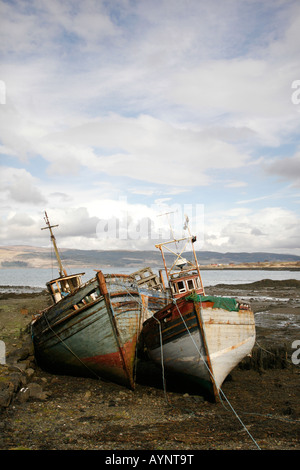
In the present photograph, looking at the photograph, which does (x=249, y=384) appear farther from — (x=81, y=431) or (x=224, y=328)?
(x=81, y=431)

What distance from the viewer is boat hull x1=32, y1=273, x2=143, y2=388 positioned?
45.3 ft

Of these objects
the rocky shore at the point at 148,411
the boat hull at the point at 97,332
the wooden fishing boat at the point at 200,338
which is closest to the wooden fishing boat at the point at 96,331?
the boat hull at the point at 97,332

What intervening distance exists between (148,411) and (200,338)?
3.22m

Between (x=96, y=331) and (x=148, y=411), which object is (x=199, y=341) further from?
(x=96, y=331)

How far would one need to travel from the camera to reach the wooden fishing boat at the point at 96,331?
13828 mm

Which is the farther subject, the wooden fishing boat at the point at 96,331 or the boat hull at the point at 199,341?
the wooden fishing boat at the point at 96,331

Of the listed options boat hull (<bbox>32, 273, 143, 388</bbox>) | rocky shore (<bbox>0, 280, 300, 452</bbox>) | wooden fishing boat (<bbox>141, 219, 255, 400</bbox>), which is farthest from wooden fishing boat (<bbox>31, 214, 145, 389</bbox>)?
wooden fishing boat (<bbox>141, 219, 255, 400</bbox>)

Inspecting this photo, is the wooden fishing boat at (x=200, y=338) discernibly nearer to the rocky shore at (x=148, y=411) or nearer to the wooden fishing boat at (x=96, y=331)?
the rocky shore at (x=148, y=411)

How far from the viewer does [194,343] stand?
40.6ft

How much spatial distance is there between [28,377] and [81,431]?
18.4 feet

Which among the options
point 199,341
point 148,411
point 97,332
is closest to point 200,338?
point 199,341

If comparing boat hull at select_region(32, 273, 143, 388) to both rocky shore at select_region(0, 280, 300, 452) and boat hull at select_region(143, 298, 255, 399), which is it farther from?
boat hull at select_region(143, 298, 255, 399)

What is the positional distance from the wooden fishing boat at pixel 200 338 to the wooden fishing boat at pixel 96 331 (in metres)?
1.26
